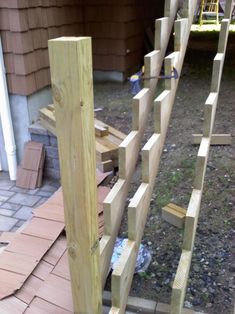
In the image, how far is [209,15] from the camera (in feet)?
38.7

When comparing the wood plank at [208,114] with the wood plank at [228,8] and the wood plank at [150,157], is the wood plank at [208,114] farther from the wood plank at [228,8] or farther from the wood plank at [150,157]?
the wood plank at [228,8]

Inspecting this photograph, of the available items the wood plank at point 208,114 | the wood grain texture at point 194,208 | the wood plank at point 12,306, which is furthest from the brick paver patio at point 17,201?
the wood plank at point 208,114

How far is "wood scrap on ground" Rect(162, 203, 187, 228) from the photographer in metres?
2.29

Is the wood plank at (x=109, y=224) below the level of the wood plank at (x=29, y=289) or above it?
above

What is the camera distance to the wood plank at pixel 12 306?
193 centimetres

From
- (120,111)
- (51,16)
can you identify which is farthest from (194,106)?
(51,16)

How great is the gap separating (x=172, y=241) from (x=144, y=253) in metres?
0.23

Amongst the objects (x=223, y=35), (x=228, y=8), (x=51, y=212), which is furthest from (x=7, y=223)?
(x=228, y=8)

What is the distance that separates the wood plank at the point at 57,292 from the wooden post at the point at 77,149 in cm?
65

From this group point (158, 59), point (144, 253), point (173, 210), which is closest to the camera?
point (158, 59)

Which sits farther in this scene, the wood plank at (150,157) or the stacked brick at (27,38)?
the stacked brick at (27,38)

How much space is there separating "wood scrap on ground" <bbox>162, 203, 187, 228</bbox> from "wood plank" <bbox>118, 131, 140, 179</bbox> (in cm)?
62

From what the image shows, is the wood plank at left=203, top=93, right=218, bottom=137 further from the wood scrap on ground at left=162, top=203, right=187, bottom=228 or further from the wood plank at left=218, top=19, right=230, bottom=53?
the wood scrap on ground at left=162, top=203, right=187, bottom=228

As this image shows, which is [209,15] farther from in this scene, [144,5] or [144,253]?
[144,253]
